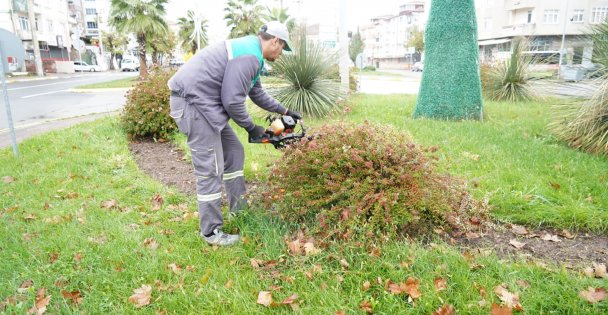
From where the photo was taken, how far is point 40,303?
8.85 ft

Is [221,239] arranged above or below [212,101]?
below

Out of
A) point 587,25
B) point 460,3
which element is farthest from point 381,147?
point 460,3

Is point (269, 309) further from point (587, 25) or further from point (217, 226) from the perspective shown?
point (587, 25)

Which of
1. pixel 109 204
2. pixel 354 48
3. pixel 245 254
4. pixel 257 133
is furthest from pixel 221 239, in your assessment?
pixel 354 48

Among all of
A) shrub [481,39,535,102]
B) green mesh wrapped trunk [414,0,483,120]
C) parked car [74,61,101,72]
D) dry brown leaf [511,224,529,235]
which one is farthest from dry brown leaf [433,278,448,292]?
parked car [74,61,101,72]

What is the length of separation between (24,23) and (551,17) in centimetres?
5712

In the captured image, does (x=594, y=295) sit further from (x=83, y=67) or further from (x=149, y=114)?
(x=83, y=67)

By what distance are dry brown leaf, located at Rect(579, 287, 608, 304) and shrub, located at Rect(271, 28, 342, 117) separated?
658cm

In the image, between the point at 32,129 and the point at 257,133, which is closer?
the point at 257,133

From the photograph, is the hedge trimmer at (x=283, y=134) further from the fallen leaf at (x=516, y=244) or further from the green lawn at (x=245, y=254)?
the fallen leaf at (x=516, y=244)

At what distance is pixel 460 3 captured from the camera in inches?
331

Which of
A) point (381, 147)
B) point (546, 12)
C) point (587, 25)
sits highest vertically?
point (546, 12)

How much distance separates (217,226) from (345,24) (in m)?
9.09

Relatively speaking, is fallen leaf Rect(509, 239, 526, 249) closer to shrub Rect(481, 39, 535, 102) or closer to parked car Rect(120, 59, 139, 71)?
shrub Rect(481, 39, 535, 102)
